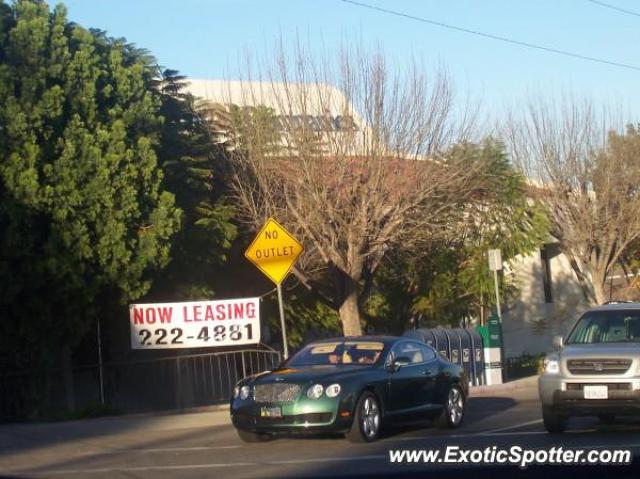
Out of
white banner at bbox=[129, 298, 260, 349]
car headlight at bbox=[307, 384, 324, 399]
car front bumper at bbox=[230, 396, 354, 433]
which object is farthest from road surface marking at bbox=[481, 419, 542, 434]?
white banner at bbox=[129, 298, 260, 349]

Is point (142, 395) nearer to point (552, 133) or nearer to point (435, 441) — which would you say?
point (435, 441)

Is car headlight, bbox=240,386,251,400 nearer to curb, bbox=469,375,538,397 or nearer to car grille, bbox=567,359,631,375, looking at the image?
car grille, bbox=567,359,631,375

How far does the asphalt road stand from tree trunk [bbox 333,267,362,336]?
24.2 feet

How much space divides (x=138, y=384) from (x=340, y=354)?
807 centimetres

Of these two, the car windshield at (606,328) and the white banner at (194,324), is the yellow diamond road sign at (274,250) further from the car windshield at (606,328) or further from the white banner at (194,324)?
the car windshield at (606,328)

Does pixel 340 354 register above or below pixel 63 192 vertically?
below

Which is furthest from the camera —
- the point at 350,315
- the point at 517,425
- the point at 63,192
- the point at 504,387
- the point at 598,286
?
the point at 598,286

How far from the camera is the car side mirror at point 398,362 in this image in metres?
13.9

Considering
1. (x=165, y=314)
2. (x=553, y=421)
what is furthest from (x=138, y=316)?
(x=553, y=421)

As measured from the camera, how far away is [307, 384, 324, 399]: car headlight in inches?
499

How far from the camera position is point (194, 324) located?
19578 mm

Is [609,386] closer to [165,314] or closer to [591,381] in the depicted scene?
[591,381]

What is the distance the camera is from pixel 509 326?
128ft

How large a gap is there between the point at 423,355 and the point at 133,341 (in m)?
6.77
